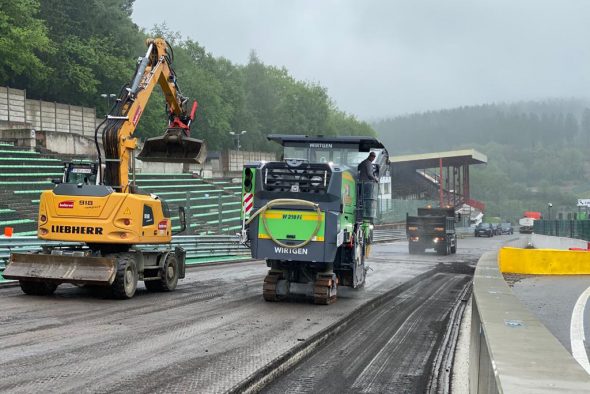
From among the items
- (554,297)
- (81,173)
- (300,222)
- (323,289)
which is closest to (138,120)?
(81,173)

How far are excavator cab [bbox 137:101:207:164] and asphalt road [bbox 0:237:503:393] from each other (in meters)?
3.04

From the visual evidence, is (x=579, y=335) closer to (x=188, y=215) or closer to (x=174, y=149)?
(x=174, y=149)

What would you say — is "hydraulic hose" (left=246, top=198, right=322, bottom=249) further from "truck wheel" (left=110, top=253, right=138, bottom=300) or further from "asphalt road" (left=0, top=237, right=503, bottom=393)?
"truck wheel" (left=110, top=253, right=138, bottom=300)

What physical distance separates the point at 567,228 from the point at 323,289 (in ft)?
113

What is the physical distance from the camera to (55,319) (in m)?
10.1

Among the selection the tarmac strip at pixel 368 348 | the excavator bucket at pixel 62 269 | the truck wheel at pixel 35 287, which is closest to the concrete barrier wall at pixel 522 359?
the tarmac strip at pixel 368 348

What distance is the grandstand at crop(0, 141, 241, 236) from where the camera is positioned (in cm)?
2292

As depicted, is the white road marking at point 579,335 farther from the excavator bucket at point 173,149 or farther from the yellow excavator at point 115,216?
the excavator bucket at point 173,149

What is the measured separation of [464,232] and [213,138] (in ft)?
109

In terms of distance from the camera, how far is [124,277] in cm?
1256

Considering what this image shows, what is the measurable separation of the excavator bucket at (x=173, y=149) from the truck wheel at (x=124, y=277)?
8.46ft

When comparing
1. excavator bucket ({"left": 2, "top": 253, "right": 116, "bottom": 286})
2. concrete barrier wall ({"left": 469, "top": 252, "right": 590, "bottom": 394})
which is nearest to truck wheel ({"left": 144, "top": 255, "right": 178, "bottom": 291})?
excavator bucket ({"left": 2, "top": 253, "right": 116, "bottom": 286})

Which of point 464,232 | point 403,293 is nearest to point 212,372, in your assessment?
point 403,293

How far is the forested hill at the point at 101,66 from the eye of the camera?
5100cm
